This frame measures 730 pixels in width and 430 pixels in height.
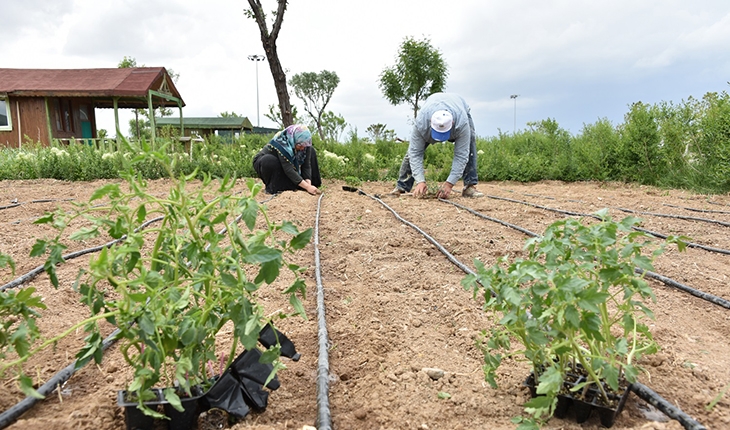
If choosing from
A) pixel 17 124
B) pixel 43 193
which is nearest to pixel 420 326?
pixel 43 193

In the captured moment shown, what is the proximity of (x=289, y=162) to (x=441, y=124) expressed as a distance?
197 centimetres

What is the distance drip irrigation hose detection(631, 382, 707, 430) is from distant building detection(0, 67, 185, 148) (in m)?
14.5

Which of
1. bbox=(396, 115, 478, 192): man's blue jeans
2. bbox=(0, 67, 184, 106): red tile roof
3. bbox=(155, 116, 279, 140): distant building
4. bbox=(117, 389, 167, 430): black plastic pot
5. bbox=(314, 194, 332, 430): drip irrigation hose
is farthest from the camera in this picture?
bbox=(155, 116, 279, 140): distant building

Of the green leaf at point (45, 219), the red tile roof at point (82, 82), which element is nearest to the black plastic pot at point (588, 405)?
the green leaf at point (45, 219)

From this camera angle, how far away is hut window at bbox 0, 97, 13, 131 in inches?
570

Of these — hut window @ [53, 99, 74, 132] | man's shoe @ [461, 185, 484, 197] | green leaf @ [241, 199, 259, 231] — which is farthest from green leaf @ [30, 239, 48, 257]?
hut window @ [53, 99, 74, 132]

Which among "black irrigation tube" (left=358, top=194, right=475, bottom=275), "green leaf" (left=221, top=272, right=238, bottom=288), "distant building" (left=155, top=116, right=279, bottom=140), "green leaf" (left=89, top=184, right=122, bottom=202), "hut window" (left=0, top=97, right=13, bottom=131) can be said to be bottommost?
"black irrigation tube" (left=358, top=194, right=475, bottom=275)

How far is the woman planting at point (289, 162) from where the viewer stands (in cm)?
597

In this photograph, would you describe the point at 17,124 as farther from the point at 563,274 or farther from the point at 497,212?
the point at 563,274

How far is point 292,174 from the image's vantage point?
607cm

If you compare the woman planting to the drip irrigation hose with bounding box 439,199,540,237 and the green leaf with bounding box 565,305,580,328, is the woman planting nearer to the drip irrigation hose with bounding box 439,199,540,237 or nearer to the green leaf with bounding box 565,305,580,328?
the drip irrigation hose with bounding box 439,199,540,237

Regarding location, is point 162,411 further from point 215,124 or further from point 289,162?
point 215,124

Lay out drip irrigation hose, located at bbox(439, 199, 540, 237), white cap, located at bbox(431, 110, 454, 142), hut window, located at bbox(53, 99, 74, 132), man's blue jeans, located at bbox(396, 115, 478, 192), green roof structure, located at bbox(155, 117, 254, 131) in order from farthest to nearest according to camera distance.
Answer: green roof structure, located at bbox(155, 117, 254, 131)
hut window, located at bbox(53, 99, 74, 132)
man's blue jeans, located at bbox(396, 115, 478, 192)
white cap, located at bbox(431, 110, 454, 142)
drip irrigation hose, located at bbox(439, 199, 540, 237)

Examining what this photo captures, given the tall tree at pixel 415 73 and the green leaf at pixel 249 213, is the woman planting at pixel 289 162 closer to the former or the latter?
the green leaf at pixel 249 213
